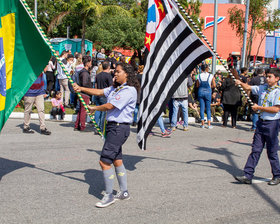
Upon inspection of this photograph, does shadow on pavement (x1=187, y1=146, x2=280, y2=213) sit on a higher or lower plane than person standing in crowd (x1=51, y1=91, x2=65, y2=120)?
lower

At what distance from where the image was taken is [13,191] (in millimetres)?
5766

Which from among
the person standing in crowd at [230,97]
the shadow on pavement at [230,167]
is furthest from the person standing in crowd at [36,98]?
the person standing in crowd at [230,97]

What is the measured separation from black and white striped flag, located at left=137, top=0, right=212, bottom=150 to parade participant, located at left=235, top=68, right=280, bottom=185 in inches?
36.3

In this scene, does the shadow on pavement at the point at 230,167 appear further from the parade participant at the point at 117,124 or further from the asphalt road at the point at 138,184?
the parade participant at the point at 117,124

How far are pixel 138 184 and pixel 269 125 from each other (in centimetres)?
221

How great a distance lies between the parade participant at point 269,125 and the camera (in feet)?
20.4

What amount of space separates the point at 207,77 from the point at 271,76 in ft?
18.2

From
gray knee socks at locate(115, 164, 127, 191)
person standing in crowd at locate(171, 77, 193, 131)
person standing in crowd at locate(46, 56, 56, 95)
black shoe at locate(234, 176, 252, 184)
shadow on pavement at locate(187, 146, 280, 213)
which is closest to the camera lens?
gray knee socks at locate(115, 164, 127, 191)

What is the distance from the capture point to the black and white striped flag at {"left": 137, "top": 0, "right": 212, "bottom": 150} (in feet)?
20.2

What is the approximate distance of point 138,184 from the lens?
6.28 meters

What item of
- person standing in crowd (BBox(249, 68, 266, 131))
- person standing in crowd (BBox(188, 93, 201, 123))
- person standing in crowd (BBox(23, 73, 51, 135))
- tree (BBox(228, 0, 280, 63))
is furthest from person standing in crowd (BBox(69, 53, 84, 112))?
tree (BBox(228, 0, 280, 63))

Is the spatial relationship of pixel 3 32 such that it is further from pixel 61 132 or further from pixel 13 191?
pixel 61 132

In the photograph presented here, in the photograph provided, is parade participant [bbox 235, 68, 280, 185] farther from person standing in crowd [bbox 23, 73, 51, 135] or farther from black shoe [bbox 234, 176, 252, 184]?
person standing in crowd [bbox 23, 73, 51, 135]

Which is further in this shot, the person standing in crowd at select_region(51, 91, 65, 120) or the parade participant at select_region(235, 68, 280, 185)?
the person standing in crowd at select_region(51, 91, 65, 120)
